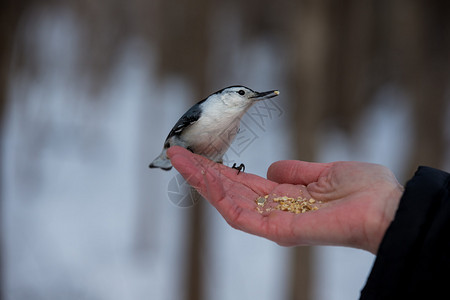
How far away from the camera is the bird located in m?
1.33

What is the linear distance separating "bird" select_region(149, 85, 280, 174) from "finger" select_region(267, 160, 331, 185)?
0.17 metres

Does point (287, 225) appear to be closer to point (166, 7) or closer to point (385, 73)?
point (166, 7)

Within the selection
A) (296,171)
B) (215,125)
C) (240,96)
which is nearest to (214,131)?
(215,125)

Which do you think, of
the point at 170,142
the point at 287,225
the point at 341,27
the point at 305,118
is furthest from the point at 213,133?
the point at 341,27

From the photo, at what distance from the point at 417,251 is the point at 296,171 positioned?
61cm

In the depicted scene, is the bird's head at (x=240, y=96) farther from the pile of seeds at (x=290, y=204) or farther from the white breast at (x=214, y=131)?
the pile of seeds at (x=290, y=204)

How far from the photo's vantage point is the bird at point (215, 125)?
1.33 m

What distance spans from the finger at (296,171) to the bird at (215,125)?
173 millimetres

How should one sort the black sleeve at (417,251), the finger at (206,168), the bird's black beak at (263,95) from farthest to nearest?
the bird's black beak at (263,95)
the finger at (206,168)
the black sleeve at (417,251)

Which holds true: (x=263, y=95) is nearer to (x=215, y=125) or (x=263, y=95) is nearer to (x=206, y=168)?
(x=215, y=125)

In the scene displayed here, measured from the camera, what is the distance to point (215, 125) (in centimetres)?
133

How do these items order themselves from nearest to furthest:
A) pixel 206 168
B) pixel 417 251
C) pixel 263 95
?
pixel 417 251, pixel 206 168, pixel 263 95

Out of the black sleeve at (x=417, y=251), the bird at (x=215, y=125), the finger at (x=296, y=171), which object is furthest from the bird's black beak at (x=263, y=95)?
the black sleeve at (x=417, y=251)

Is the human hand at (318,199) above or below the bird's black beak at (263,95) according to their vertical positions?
below
